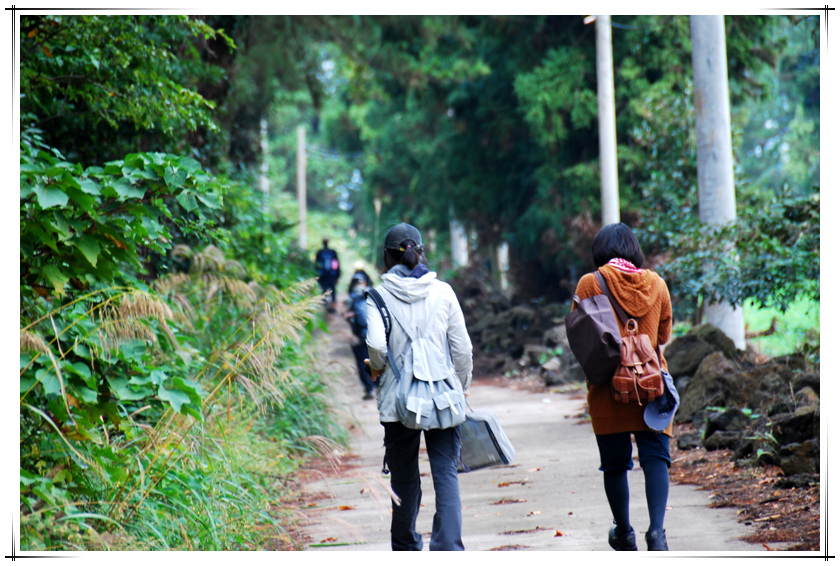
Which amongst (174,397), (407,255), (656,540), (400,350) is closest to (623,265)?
(407,255)

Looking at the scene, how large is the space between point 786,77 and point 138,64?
30.5 meters

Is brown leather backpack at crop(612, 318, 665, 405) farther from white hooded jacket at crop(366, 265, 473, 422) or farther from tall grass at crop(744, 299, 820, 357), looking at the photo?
tall grass at crop(744, 299, 820, 357)

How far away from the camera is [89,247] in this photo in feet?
14.0

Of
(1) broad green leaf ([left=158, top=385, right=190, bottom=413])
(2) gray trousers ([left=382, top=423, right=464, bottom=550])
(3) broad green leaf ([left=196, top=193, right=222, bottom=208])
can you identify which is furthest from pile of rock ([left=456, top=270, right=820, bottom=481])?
(3) broad green leaf ([left=196, top=193, right=222, bottom=208])

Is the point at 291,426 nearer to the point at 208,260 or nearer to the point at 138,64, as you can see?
the point at 208,260

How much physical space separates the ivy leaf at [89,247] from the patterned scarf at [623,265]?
2.74 m

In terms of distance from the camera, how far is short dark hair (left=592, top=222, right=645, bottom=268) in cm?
483

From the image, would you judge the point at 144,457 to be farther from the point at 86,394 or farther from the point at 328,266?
the point at 328,266

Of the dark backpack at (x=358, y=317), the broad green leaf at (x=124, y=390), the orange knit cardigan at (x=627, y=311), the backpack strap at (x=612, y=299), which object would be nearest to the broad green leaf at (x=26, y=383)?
the broad green leaf at (x=124, y=390)

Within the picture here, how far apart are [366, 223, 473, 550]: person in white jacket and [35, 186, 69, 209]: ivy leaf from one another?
5.31ft

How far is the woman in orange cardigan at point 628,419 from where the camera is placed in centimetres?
459

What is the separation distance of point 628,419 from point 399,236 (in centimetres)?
159

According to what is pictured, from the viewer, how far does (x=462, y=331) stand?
4.67 m

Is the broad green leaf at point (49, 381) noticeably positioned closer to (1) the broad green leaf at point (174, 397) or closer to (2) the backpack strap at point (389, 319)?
(1) the broad green leaf at point (174, 397)
